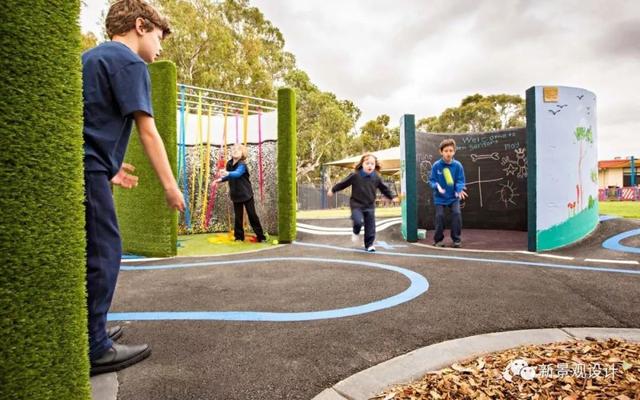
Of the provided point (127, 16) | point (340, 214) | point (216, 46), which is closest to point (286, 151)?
point (127, 16)

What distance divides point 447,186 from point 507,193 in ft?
8.68

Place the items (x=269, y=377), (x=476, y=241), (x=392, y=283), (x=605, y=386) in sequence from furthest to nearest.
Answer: (x=476, y=241) → (x=392, y=283) → (x=269, y=377) → (x=605, y=386)

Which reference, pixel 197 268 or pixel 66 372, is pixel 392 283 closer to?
pixel 197 268

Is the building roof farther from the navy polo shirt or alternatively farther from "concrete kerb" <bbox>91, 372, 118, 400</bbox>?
"concrete kerb" <bbox>91, 372, 118, 400</bbox>

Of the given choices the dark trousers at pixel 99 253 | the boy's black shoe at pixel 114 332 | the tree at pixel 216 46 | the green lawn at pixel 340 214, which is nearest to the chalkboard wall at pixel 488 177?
the green lawn at pixel 340 214

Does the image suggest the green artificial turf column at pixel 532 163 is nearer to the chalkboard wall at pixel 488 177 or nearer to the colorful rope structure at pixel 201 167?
the chalkboard wall at pixel 488 177

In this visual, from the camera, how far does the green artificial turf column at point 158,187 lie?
5734 millimetres

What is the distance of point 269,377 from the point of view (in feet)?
6.03

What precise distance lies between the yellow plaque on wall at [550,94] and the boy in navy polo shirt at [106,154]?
234 inches

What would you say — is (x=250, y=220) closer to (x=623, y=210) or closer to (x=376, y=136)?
(x=623, y=210)

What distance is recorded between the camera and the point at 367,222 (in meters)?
6.41

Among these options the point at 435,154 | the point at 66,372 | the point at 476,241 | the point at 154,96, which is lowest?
the point at 476,241

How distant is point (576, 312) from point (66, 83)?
3.41 m

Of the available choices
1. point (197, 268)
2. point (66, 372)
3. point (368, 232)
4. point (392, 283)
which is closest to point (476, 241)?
point (368, 232)
